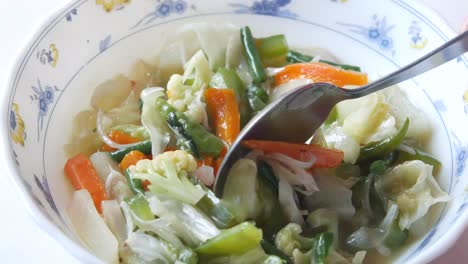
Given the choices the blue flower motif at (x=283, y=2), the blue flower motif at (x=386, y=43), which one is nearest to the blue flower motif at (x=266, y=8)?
the blue flower motif at (x=283, y=2)

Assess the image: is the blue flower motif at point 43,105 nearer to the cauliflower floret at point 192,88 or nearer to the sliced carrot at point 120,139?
the sliced carrot at point 120,139

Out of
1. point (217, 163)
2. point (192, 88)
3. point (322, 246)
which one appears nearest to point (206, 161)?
point (217, 163)

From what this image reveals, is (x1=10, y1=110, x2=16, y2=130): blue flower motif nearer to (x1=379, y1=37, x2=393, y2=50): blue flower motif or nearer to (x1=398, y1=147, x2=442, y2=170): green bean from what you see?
(x1=398, y1=147, x2=442, y2=170): green bean

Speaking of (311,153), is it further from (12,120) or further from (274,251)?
(12,120)

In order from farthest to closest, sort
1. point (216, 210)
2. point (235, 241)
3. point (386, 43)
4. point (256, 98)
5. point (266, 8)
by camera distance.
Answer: point (266, 8) → point (386, 43) → point (256, 98) → point (216, 210) → point (235, 241)

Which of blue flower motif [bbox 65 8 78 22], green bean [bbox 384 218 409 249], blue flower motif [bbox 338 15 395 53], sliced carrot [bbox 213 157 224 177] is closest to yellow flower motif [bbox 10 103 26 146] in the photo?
blue flower motif [bbox 65 8 78 22]

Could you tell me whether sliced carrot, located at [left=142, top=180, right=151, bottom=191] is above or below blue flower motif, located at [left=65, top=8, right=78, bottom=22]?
below
